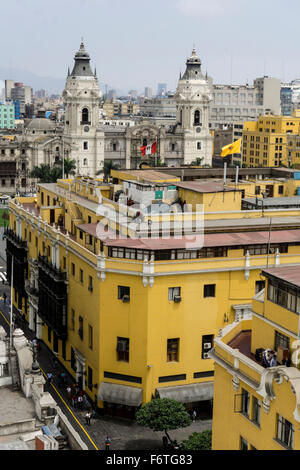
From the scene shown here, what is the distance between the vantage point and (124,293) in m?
48.4

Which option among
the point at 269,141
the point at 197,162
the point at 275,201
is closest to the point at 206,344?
the point at 275,201

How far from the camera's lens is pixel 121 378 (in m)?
49.3

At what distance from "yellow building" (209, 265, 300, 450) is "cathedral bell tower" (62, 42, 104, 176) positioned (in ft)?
478

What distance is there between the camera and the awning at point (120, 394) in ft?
158

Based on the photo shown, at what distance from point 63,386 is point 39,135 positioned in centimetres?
14069

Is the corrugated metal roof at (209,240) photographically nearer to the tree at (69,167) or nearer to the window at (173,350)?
the window at (173,350)

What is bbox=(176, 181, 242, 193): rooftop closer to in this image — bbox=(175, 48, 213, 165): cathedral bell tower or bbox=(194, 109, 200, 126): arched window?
bbox=(175, 48, 213, 165): cathedral bell tower

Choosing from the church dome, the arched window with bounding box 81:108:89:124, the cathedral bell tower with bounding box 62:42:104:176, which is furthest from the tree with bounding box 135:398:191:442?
the church dome

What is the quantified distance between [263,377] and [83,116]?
156621mm

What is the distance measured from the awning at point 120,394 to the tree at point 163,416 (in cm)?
416

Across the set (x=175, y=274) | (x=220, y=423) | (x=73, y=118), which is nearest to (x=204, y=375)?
(x=175, y=274)

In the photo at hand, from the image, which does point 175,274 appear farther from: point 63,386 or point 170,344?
point 63,386

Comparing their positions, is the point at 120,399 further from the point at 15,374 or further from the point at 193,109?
the point at 193,109

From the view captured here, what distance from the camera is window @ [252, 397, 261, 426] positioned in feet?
96.5
